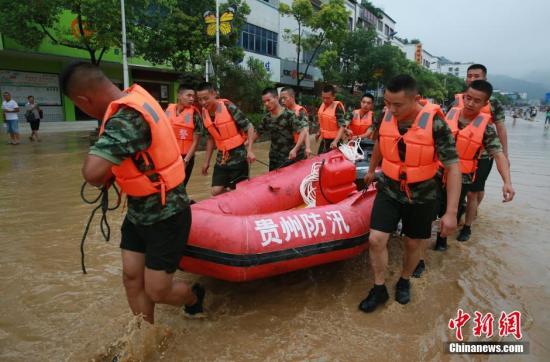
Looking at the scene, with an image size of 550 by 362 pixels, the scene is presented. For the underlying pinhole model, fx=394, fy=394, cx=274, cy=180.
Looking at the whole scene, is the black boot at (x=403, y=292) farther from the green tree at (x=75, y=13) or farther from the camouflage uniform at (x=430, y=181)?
the green tree at (x=75, y=13)

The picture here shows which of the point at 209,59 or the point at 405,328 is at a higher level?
the point at 209,59

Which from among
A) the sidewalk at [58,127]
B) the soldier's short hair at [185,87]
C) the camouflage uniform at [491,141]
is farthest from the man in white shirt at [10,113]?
the camouflage uniform at [491,141]

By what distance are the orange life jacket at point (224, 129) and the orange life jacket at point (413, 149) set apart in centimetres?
A: 176

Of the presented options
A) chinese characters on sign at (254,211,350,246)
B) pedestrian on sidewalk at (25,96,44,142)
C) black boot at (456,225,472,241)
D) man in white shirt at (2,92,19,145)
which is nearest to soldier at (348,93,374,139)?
black boot at (456,225,472,241)

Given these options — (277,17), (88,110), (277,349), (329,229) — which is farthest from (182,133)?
(277,17)

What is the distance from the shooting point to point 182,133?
13.9 feet

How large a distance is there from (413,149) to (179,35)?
37.2ft

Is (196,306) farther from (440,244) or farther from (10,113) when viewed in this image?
(10,113)

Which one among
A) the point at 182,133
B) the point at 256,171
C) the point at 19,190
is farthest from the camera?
the point at 256,171

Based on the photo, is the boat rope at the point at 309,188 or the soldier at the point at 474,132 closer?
the soldier at the point at 474,132

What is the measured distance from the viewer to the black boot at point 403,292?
9.16 feet

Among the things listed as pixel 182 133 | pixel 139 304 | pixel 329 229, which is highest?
pixel 182 133

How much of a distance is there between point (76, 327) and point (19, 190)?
4.20 m

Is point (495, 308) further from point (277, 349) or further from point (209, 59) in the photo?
point (209, 59)
